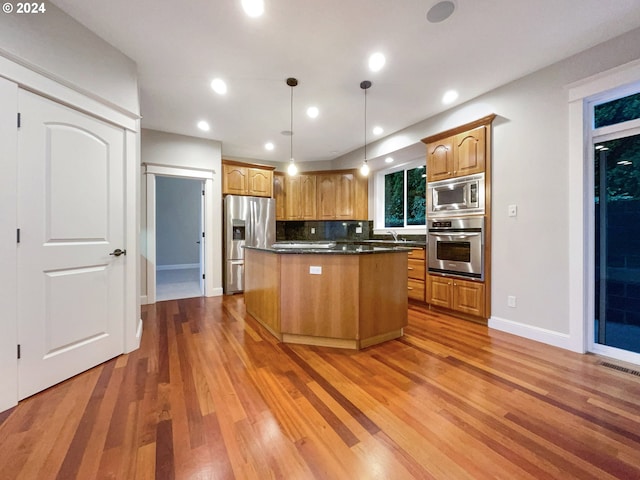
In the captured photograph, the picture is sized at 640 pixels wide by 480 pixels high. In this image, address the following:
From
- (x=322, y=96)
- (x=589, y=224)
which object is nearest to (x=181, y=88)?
(x=322, y=96)

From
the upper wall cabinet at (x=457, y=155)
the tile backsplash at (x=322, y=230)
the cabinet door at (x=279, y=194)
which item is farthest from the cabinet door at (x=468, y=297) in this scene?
the cabinet door at (x=279, y=194)

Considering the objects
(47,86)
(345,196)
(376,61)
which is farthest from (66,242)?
(345,196)

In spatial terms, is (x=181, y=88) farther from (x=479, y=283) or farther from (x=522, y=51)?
(x=479, y=283)

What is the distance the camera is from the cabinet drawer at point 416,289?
13.1ft

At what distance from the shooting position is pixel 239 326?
318cm

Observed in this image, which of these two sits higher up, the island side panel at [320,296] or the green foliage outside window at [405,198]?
the green foliage outside window at [405,198]

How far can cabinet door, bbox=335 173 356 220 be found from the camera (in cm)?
573

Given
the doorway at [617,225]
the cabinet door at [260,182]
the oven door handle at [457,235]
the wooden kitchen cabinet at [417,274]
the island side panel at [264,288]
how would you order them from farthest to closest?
1. the cabinet door at [260,182]
2. the wooden kitchen cabinet at [417,274]
3. the oven door handle at [457,235]
4. the island side panel at [264,288]
5. the doorway at [617,225]

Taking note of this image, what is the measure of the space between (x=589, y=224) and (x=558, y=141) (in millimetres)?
863

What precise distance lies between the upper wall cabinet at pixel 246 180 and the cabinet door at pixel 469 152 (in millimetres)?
3524

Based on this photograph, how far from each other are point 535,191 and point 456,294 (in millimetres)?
1486

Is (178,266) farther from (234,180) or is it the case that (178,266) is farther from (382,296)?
(382,296)

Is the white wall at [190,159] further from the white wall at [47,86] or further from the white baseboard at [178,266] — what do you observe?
the white baseboard at [178,266]

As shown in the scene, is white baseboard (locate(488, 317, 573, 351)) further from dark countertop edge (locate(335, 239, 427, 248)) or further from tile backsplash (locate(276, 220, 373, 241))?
tile backsplash (locate(276, 220, 373, 241))
